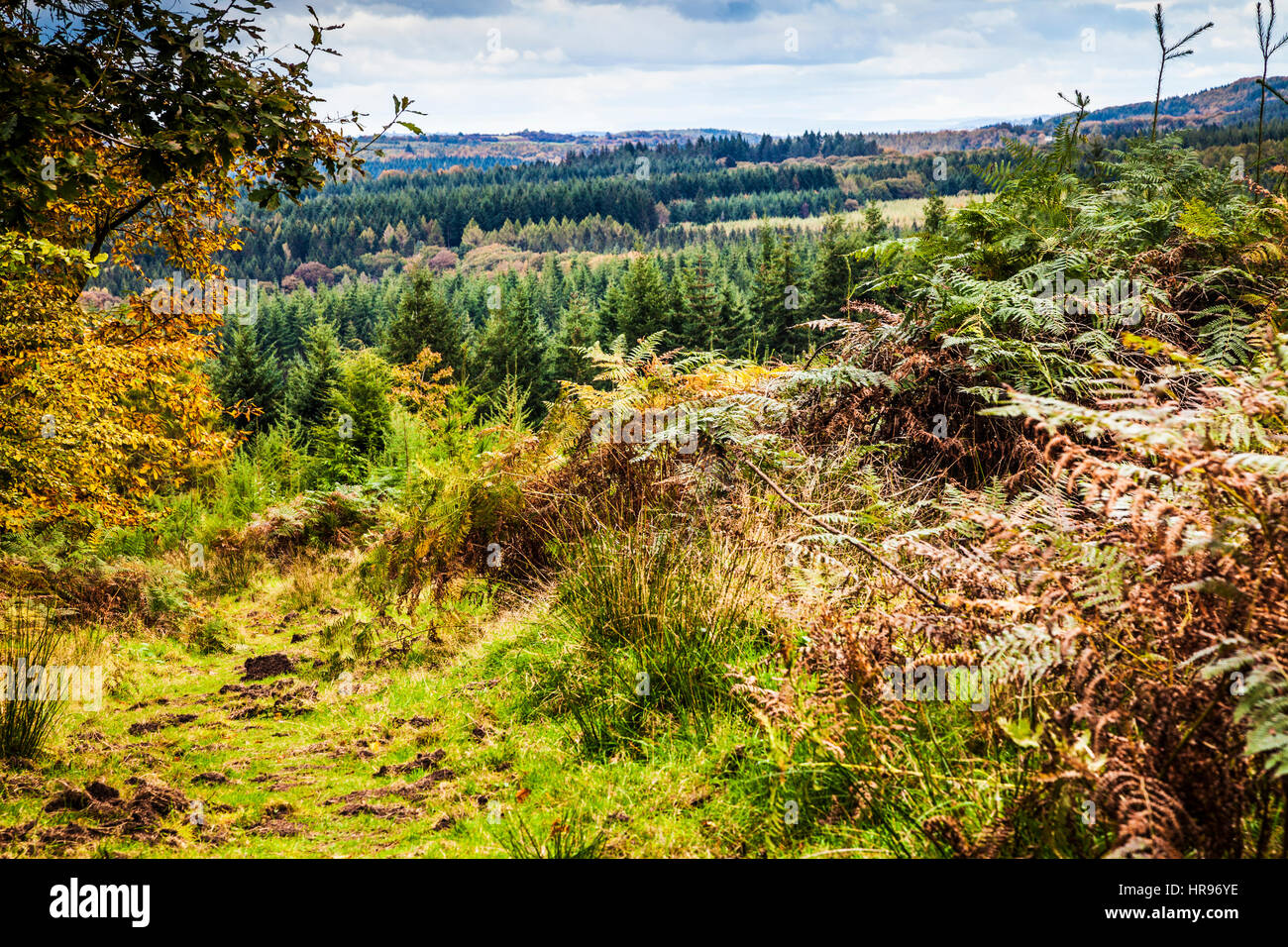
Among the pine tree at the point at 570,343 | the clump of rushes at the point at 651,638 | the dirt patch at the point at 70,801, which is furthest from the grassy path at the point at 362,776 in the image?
the pine tree at the point at 570,343

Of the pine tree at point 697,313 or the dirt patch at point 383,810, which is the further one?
the pine tree at point 697,313

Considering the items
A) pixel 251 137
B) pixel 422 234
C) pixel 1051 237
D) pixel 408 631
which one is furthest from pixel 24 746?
A: pixel 422 234

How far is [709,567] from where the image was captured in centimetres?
394

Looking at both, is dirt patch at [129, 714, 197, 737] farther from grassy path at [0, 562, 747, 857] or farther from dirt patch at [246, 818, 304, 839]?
dirt patch at [246, 818, 304, 839]

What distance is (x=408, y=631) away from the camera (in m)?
6.29

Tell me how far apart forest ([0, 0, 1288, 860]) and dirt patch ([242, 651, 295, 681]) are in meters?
0.05

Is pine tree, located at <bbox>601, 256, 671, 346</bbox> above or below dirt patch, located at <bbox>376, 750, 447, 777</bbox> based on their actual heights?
above

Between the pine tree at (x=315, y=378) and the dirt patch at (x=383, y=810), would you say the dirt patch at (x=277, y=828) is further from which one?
the pine tree at (x=315, y=378)

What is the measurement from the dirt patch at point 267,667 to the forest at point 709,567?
51 mm

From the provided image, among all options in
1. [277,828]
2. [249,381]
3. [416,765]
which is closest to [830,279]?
[249,381]

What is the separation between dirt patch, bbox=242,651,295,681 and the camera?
20.1 feet

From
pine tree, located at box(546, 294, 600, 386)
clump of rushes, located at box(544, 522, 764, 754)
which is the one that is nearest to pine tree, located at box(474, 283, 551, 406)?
pine tree, located at box(546, 294, 600, 386)

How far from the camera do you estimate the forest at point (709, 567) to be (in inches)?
75.6
